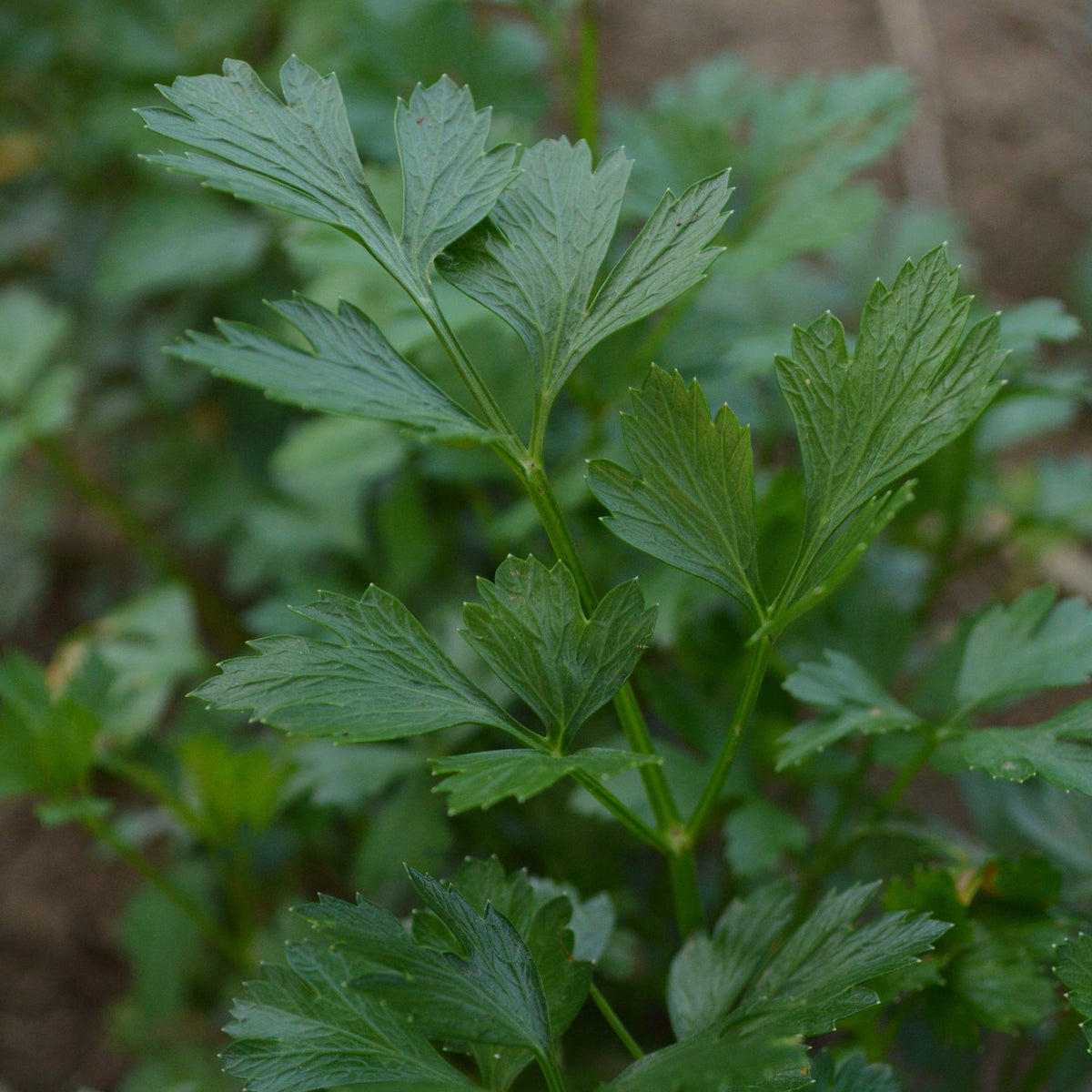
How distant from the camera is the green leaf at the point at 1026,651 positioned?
66 cm

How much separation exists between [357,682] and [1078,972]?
0.37 metres

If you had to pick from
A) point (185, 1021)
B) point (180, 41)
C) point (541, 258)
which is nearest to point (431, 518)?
point (185, 1021)

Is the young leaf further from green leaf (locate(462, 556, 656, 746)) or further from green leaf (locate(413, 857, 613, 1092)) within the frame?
Result: green leaf (locate(462, 556, 656, 746))

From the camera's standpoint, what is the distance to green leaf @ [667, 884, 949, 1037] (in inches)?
19.6

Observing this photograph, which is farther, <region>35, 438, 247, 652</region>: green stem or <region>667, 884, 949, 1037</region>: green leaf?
<region>35, 438, 247, 652</region>: green stem

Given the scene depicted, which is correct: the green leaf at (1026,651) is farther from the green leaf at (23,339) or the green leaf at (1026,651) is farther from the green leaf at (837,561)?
the green leaf at (23,339)

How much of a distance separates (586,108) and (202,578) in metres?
1.10

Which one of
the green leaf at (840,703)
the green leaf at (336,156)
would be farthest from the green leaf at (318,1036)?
the green leaf at (336,156)

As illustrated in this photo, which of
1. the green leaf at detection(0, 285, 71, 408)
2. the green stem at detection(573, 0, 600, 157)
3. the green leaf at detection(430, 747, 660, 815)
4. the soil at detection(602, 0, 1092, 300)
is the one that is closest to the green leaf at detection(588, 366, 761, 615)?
the green leaf at detection(430, 747, 660, 815)

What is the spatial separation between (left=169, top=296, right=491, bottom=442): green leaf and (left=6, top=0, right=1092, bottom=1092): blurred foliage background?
1.04ft

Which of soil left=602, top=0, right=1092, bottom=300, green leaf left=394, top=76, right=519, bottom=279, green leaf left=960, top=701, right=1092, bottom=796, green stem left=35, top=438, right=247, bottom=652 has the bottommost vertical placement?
green leaf left=960, top=701, right=1092, bottom=796

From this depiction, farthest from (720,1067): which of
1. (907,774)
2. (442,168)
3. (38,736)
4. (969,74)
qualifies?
(969,74)

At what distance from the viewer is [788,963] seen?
1.80ft

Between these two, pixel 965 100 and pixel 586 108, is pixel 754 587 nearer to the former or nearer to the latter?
pixel 586 108
